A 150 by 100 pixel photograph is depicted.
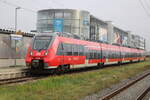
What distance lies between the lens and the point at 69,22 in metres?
80.9

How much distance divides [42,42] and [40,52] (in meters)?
0.91

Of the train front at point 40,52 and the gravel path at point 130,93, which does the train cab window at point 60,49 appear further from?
the gravel path at point 130,93

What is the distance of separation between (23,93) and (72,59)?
36.3ft

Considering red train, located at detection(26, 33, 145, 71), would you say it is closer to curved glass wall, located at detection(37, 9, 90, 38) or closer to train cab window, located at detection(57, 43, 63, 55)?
train cab window, located at detection(57, 43, 63, 55)

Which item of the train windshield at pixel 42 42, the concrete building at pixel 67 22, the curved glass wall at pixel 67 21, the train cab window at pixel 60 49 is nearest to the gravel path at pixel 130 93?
the train cab window at pixel 60 49

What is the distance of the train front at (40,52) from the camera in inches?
745

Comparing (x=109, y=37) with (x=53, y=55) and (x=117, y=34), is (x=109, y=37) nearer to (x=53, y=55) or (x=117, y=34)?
(x=117, y=34)

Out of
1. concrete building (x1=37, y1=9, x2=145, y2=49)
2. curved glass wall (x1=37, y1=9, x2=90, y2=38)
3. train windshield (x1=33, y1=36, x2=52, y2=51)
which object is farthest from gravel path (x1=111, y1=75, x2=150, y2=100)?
curved glass wall (x1=37, y1=9, x2=90, y2=38)

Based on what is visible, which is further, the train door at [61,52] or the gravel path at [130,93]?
the train door at [61,52]

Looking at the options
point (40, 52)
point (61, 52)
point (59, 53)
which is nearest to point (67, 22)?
point (61, 52)

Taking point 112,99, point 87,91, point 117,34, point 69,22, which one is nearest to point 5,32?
point 87,91

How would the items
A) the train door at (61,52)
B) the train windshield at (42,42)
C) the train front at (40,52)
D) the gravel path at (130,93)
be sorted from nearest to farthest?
the gravel path at (130,93) → the train front at (40,52) → the train windshield at (42,42) → the train door at (61,52)

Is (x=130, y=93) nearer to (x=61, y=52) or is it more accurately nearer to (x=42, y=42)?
(x=61, y=52)

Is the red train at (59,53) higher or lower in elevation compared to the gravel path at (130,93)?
higher
